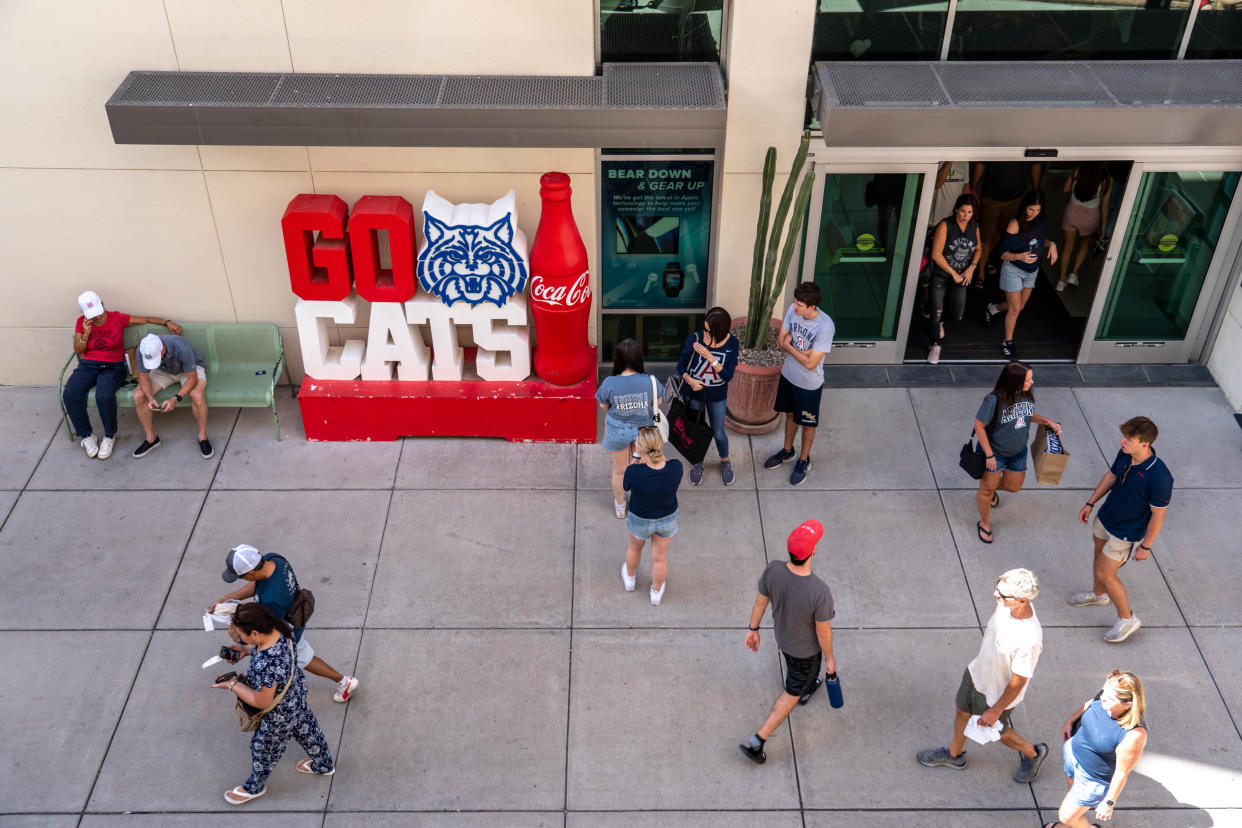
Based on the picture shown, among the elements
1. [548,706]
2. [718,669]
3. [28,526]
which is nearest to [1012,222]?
[718,669]

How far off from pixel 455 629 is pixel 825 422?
3.81 meters

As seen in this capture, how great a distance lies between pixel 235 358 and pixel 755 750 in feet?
18.5

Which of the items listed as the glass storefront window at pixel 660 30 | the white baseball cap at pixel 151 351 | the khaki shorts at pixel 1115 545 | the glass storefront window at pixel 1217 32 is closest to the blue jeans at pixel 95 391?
the white baseball cap at pixel 151 351

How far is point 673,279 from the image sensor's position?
9.51 meters

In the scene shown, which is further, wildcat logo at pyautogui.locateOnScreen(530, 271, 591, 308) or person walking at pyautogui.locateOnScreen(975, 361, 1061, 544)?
wildcat logo at pyautogui.locateOnScreen(530, 271, 591, 308)

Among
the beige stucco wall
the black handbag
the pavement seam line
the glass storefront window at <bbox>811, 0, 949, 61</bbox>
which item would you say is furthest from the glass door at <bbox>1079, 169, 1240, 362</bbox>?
the pavement seam line

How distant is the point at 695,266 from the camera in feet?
31.0

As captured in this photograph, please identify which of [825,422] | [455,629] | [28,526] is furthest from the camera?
[825,422]

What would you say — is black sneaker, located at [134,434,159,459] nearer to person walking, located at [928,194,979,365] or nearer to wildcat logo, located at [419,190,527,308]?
wildcat logo, located at [419,190,527,308]

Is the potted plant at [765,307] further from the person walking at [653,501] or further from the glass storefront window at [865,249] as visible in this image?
the person walking at [653,501]

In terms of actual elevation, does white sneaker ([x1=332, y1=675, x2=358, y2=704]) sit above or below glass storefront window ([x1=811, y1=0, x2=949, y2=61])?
below

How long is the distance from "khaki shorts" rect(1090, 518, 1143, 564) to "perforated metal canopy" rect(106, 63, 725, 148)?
3.78 meters

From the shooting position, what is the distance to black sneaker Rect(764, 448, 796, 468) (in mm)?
8883

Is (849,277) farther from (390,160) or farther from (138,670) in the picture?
(138,670)
